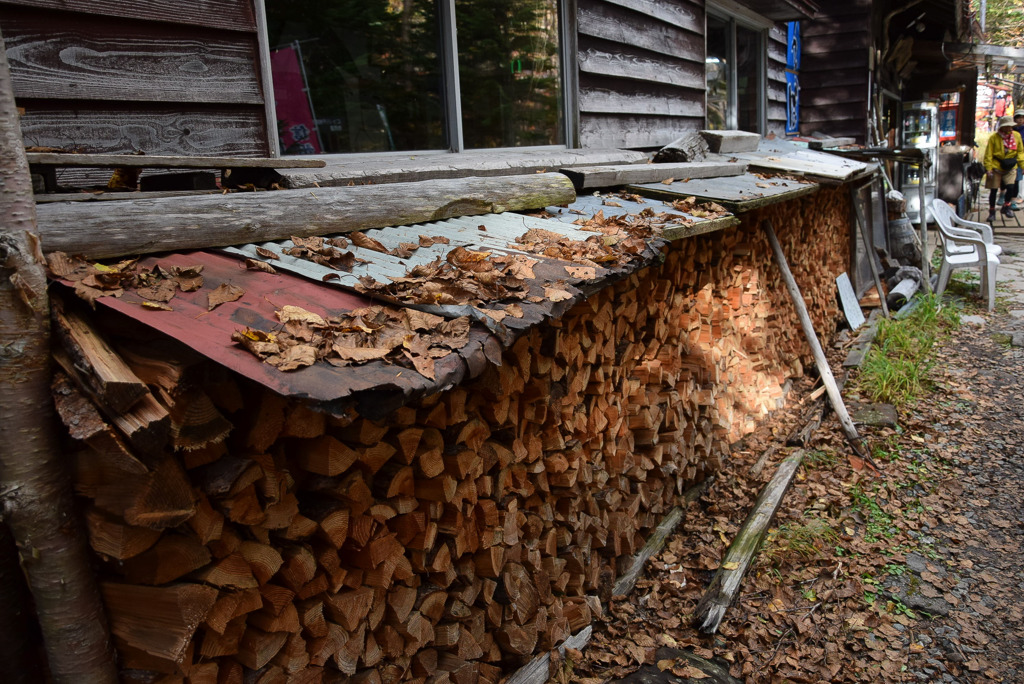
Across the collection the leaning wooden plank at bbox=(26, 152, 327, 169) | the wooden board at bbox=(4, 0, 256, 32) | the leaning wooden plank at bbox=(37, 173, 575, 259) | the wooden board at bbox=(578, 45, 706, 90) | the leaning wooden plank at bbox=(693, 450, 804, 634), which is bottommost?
the leaning wooden plank at bbox=(693, 450, 804, 634)

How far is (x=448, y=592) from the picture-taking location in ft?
8.53

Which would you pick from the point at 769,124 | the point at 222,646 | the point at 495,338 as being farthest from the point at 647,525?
the point at 769,124

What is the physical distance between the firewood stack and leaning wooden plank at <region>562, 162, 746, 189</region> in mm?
720

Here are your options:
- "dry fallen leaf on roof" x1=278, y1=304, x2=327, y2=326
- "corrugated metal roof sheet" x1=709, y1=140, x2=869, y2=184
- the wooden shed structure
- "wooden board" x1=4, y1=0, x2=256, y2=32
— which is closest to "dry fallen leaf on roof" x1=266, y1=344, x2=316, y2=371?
the wooden shed structure

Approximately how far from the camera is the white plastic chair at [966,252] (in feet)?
31.7

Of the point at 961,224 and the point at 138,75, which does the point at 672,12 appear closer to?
the point at 138,75

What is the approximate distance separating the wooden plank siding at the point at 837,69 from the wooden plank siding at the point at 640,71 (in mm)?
5511

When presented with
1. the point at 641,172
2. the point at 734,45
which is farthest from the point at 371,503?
the point at 734,45

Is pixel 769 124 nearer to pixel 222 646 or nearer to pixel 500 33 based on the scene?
pixel 500 33

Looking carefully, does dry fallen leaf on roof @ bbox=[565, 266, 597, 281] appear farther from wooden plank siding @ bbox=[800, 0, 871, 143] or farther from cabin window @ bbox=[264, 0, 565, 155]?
wooden plank siding @ bbox=[800, 0, 871, 143]

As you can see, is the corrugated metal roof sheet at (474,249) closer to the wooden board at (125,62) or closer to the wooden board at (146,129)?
the wooden board at (146,129)

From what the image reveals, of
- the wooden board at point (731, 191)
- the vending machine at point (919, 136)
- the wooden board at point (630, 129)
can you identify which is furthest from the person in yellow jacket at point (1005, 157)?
the wooden board at point (731, 191)

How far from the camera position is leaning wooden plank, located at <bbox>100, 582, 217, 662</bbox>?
5.45ft

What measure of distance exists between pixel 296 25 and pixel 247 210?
145cm
